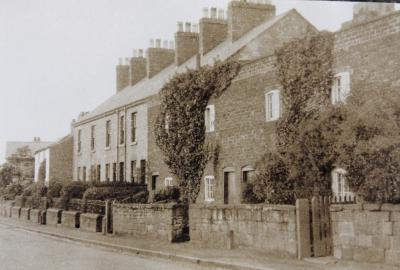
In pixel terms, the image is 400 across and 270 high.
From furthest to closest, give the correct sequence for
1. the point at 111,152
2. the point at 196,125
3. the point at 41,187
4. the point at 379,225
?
the point at 111,152, the point at 41,187, the point at 196,125, the point at 379,225

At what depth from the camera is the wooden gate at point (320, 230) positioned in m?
12.6

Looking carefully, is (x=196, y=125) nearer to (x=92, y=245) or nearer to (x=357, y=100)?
(x=92, y=245)

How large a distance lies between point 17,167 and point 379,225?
167ft

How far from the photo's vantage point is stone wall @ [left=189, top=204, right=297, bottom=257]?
42.9 feet

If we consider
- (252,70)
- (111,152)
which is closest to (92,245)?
(252,70)

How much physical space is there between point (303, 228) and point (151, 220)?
23.7ft

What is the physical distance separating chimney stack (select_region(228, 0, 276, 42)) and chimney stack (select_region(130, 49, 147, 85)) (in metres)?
14.4

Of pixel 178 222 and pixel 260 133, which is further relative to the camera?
→ pixel 260 133

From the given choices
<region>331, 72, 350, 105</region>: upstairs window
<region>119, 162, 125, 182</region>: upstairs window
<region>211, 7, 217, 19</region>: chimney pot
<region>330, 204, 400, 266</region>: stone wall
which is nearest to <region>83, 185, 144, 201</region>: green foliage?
<region>119, 162, 125, 182</region>: upstairs window

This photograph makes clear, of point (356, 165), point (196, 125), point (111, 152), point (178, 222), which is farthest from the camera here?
point (111, 152)

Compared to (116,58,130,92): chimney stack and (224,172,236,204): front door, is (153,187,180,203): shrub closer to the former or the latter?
(224,172,236,204): front door

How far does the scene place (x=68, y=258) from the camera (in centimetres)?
1423

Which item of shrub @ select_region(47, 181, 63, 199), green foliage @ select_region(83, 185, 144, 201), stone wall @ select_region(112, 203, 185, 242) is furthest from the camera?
shrub @ select_region(47, 181, 63, 199)

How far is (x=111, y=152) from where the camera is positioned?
1427 inches
